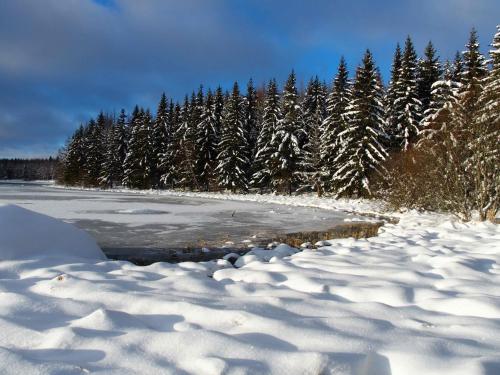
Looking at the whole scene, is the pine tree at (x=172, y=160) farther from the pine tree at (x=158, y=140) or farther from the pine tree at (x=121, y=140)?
the pine tree at (x=121, y=140)

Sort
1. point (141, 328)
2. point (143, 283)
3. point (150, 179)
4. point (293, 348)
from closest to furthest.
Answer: point (293, 348)
point (141, 328)
point (143, 283)
point (150, 179)

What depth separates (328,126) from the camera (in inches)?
1382

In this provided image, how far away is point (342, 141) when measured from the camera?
30.6 meters

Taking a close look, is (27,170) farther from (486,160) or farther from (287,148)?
(486,160)

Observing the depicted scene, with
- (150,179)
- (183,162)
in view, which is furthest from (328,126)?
Answer: (150,179)

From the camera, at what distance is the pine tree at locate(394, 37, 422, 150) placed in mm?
30997

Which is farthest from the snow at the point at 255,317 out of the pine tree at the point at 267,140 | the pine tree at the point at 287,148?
the pine tree at the point at 267,140

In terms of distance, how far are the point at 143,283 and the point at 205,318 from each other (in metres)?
1.69

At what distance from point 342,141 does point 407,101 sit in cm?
619

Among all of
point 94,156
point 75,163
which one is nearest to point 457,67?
point 94,156

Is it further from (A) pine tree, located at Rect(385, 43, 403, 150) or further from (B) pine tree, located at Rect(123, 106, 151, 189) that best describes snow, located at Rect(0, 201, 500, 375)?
(B) pine tree, located at Rect(123, 106, 151, 189)

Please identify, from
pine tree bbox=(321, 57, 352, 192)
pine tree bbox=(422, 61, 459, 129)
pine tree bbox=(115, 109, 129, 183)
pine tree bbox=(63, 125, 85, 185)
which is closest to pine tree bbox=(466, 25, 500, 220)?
pine tree bbox=(422, 61, 459, 129)

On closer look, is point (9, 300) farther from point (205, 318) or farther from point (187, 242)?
point (187, 242)

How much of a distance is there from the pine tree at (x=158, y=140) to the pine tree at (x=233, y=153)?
1145 centimetres
